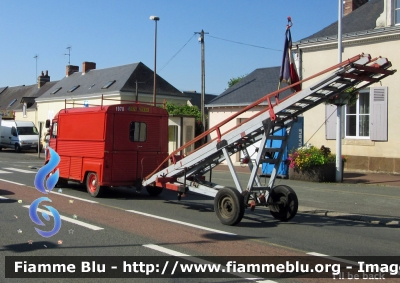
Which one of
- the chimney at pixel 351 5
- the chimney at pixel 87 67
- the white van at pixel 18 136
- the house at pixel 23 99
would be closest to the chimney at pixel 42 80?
the house at pixel 23 99

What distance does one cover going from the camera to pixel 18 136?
129 feet

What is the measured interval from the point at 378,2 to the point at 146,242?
20.0 metres

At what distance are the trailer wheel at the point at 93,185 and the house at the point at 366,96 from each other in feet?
30.0

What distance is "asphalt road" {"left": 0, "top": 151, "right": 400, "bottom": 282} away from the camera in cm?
764

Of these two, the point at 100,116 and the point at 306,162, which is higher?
the point at 100,116

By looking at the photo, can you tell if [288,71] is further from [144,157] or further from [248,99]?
[248,99]

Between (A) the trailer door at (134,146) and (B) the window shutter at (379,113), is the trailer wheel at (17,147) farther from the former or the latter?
(B) the window shutter at (379,113)

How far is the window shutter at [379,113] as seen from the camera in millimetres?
19859

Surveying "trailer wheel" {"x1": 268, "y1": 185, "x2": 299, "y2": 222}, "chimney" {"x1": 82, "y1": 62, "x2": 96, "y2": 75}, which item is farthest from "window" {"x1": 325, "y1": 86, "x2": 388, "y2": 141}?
"chimney" {"x1": 82, "y1": 62, "x2": 96, "y2": 75}

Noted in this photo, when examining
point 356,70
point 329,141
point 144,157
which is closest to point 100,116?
point 144,157

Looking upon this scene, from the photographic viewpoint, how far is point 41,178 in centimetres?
681

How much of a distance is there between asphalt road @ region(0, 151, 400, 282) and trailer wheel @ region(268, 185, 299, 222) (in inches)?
7.7

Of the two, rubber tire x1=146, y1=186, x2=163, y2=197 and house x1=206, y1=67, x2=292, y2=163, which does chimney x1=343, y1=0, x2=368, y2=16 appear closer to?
house x1=206, y1=67, x2=292, y2=163

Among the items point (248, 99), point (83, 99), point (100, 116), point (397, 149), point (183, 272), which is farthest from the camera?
point (83, 99)
